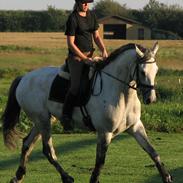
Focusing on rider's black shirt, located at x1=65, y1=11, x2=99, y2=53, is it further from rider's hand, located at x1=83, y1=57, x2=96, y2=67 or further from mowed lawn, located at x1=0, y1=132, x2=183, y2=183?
mowed lawn, located at x1=0, y1=132, x2=183, y2=183

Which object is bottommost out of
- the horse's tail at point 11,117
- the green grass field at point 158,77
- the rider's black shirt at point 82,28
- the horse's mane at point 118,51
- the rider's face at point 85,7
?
the green grass field at point 158,77

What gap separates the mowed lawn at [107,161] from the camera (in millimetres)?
9273

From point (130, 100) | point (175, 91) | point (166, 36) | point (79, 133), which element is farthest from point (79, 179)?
point (166, 36)

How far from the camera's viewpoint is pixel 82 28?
8.55 metres

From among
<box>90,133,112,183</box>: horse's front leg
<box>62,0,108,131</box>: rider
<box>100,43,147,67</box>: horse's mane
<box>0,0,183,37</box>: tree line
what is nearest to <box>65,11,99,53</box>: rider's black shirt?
<box>62,0,108,131</box>: rider

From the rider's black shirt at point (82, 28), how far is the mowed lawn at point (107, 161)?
6.26 feet

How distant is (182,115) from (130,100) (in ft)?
26.5

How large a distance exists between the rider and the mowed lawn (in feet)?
3.82

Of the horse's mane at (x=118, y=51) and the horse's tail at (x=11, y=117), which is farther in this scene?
the horse's tail at (x=11, y=117)

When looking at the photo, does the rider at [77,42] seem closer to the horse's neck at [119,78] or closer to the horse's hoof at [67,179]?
the horse's neck at [119,78]

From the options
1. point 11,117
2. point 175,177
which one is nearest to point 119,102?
point 175,177

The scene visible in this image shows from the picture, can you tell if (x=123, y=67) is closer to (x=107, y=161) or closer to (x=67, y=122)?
(x=67, y=122)

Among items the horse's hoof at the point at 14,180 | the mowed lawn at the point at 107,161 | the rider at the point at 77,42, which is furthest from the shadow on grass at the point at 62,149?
the rider at the point at 77,42

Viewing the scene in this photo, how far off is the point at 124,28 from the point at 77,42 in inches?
2983
